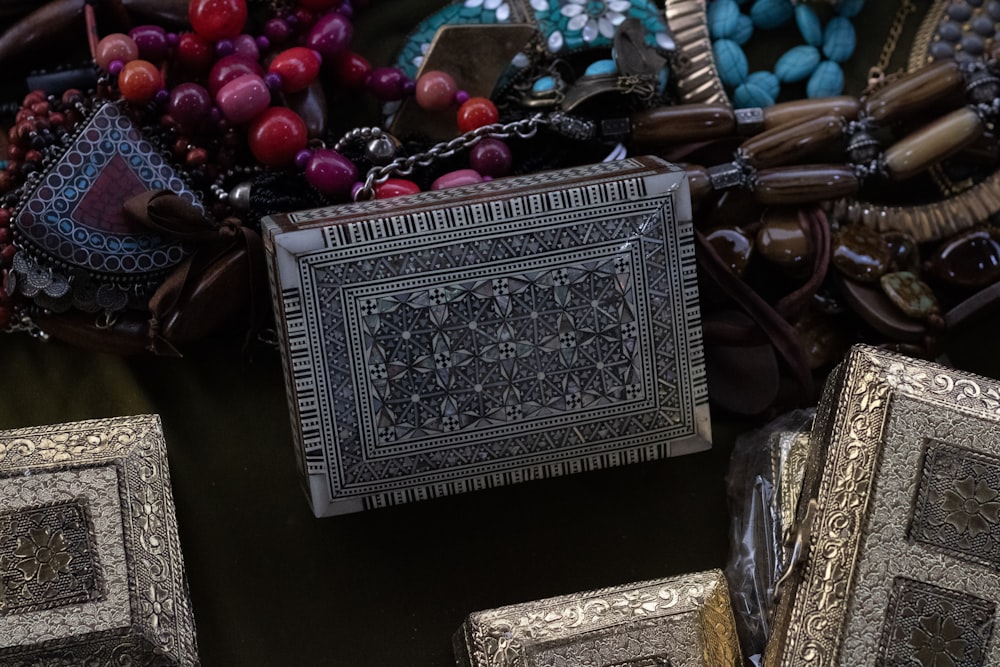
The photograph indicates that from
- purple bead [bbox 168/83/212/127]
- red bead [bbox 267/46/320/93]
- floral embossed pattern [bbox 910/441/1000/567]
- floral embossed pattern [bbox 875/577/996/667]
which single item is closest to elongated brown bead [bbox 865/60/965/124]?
floral embossed pattern [bbox 910/441/1000/567]

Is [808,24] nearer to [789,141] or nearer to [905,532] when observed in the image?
[789,141]

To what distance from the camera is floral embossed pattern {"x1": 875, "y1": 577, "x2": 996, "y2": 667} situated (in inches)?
43.4

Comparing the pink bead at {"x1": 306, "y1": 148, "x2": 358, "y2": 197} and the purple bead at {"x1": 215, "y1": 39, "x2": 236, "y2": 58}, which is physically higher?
the purple bead at {"x1": 215, "y1": 39, "x2": 236, "y2": 58}

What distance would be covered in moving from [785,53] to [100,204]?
0.92 meters

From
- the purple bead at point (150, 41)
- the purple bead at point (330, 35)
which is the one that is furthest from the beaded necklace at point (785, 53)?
the purple bead at point (150, 41)

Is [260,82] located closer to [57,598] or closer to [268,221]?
[268,221]

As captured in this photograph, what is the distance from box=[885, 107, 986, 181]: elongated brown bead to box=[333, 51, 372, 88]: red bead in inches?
Answer: 27.0

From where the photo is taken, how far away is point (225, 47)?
49.9 inches

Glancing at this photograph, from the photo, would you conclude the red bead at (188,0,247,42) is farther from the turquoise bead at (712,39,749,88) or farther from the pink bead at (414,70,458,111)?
the turquoise bead at (712,39,749,88)

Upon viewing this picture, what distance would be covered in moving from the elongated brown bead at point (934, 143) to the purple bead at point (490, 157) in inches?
19.7

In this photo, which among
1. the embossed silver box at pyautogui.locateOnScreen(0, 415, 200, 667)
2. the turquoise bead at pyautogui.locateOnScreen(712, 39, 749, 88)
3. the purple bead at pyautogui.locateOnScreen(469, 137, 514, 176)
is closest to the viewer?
the embossed silver box at pyautogui.locateOnScreen(0, 415, 200, 667)

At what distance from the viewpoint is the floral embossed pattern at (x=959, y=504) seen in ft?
3.63

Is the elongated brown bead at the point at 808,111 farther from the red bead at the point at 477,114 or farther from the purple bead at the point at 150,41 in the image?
the purple bead at the point at 150,41

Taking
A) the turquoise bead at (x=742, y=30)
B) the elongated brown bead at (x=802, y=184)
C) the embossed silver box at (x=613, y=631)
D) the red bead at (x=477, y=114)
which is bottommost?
the embossed silver box at (x=613, y=631)
